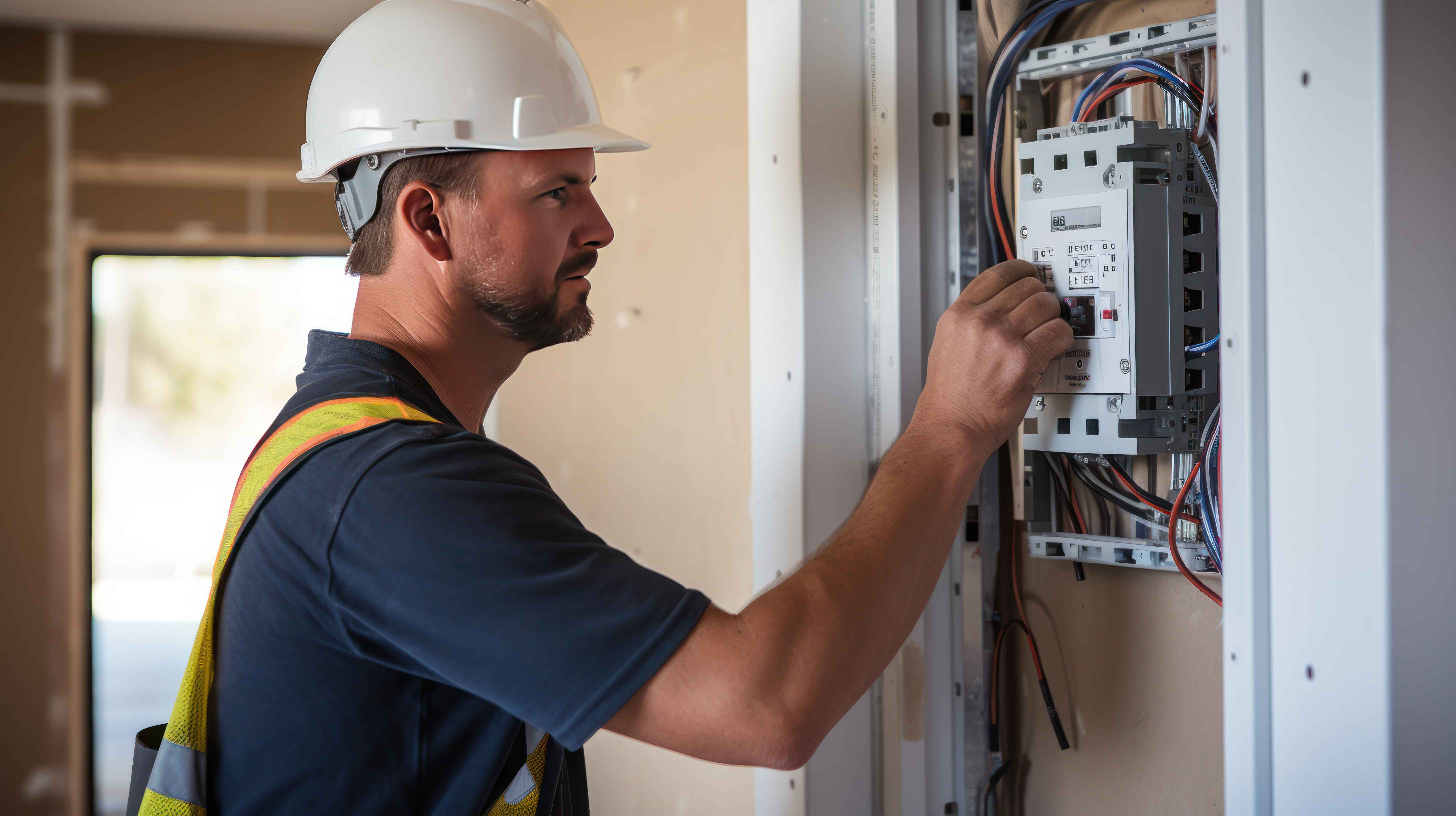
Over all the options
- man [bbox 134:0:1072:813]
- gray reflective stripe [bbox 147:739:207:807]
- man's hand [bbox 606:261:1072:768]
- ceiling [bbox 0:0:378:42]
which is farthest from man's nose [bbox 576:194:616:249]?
ceiling [bbox 0:0:378:42]

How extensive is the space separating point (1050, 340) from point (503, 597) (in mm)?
577

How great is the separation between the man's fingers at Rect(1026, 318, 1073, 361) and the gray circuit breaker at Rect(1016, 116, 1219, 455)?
0.08ft

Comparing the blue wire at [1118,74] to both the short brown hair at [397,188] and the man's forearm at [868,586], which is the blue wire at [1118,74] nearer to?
the man's forearm at [868,586]

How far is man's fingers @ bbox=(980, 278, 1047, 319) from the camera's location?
36.7 inches

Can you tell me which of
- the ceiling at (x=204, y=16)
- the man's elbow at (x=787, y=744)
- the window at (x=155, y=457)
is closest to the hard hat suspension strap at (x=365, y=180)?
the man's elbow at (x=787, y=744)

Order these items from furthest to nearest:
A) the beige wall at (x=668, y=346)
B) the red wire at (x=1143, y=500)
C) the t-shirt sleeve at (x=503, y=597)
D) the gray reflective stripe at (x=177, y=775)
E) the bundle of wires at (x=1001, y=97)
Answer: the beige wall at (x=668, y=346) → the bundle of wires at (x=1001, y=97) → the red wire at (x=1143, y=500) → the gray reflective stripe at (x=177, y=775) → the t-shirt sleeve at (x=503, y=597)

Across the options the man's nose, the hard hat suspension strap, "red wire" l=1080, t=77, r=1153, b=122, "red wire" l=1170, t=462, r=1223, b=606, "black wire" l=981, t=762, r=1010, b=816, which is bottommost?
"black wire" l=981, t=762, r=1010, b=816

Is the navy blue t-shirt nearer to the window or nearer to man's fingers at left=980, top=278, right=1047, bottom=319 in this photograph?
man's fingers at left=980, top=278, right=1047, bottom=319

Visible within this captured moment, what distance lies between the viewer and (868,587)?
0.75 metres

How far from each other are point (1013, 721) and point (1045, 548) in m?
0.24

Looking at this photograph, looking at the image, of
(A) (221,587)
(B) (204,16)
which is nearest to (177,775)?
(A) (221,587)

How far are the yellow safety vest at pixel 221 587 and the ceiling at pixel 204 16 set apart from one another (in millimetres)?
3041

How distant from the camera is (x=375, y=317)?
955 millimetres

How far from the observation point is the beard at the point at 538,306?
36.6 inches
